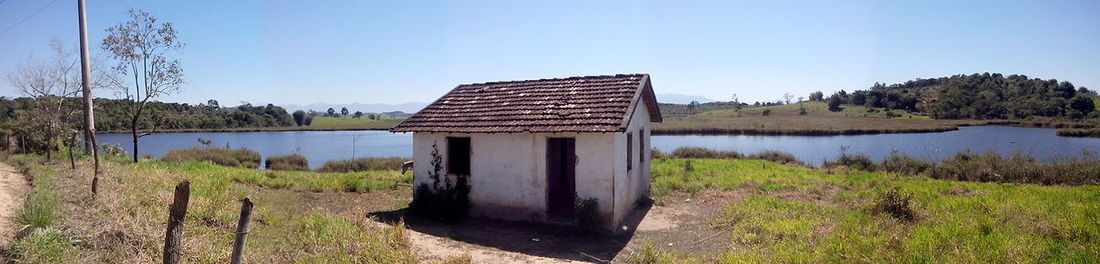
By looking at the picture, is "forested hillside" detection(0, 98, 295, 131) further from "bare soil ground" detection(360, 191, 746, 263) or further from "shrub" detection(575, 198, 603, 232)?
"shrub" detection(575, 198, 603, 232)

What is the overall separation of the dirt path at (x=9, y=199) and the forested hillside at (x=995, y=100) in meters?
82.5

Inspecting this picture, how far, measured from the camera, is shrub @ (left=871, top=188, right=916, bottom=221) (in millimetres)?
10464

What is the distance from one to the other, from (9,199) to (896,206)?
17.4 m

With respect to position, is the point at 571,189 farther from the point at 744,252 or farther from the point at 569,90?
the point at 744,252

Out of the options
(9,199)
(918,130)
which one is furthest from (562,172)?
(918,130)

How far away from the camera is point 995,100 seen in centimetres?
6762

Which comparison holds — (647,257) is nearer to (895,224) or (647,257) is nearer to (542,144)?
(542,144)

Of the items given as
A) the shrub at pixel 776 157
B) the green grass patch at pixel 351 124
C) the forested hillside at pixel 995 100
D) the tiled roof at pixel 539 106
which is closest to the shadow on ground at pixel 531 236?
the tiled roof at pixel 539 106

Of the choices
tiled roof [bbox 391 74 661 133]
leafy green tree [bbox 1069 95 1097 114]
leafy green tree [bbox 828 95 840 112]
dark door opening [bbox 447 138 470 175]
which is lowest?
dark door opening [bbox 447 138 470 175]

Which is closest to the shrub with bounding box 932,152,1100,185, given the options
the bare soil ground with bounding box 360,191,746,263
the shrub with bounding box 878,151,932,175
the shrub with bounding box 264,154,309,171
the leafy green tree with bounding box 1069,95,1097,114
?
the shrub with bounding box 878,151,932,175

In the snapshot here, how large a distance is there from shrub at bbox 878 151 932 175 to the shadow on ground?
1449 centimetres

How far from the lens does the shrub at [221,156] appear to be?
Result: 26969 millimetres

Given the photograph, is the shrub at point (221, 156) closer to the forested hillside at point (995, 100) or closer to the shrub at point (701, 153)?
the shrub at point (701, 153)

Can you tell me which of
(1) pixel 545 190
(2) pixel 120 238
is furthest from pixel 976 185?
(2) pixel 120 238
